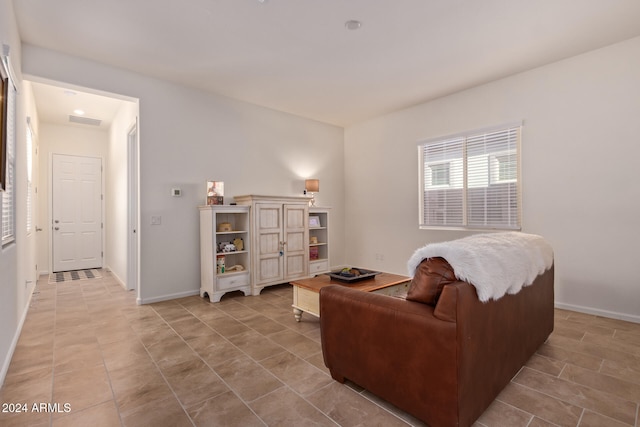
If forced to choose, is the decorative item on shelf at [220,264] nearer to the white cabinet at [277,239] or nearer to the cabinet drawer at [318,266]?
the white cabinet at [277,239]

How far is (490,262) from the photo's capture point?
1622 mm

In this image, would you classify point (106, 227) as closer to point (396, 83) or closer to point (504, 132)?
point (396, 83)

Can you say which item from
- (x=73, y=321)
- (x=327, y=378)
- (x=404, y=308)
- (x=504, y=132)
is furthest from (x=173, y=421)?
(x=504, y=132)

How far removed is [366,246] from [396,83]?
9.08 ft

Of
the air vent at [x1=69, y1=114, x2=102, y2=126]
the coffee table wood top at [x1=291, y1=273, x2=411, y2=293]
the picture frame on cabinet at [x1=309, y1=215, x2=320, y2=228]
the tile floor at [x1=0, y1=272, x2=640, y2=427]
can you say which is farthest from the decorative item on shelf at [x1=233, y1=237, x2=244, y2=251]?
the air vent at [x1=69, y1=114, x2=102, y2=126]

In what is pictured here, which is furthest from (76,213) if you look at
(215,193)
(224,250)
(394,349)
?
(394,349)

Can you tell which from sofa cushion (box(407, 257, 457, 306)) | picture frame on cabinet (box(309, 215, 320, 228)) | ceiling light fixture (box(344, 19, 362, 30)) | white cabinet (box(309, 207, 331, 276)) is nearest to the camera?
sofa cushion (box(407, 257, 457, 306))

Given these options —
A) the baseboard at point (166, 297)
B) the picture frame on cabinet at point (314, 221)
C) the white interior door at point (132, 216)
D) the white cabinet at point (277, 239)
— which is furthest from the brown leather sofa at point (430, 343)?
the white interior door at point (132, 216)

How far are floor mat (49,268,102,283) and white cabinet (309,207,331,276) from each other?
3772 mm

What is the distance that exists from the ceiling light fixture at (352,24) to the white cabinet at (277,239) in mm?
2290

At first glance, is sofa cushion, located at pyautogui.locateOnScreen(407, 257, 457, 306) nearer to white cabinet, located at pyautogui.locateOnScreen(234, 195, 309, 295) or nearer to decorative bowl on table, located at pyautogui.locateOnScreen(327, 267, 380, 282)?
decorative bowl on table, located at pyautogui.locateOnScreen(327, 267, 380, 282)

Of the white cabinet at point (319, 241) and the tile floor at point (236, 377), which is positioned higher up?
the white cabinet at point (319, 241)

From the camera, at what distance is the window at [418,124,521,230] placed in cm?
391

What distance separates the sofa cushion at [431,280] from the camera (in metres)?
1.54
